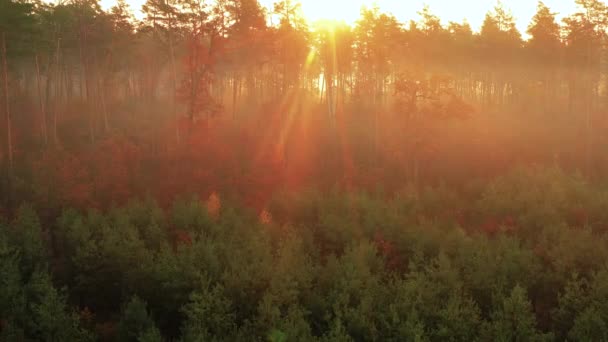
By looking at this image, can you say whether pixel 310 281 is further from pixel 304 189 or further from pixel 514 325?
pixel 304 189

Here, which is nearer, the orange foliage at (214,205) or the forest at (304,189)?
the forest at (304,189)

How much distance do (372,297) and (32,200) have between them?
22.9m

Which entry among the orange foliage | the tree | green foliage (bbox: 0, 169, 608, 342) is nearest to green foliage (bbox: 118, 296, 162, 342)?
green foliage (bbox: 0, 169, 608, 342)

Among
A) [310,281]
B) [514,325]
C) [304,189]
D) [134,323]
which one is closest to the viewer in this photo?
[514,325]

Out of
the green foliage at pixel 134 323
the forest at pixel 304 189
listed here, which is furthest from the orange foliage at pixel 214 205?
the green foliage at pixel 134 323

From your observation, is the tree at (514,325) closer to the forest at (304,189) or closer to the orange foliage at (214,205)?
the forest at (304,189)

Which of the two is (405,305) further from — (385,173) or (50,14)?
(50,14)

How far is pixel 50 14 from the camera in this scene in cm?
3981

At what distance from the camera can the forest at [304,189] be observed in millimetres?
13367

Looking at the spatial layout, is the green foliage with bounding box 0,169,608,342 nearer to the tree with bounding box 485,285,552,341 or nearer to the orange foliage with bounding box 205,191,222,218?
the tree with bounding box 485,285,552,341

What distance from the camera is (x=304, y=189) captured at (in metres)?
31.1

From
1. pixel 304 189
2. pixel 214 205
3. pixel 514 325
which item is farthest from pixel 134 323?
pixel 304 189

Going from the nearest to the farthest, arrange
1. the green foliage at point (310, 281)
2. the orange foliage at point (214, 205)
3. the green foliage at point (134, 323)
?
the green foliage at point (310, 281)
the green foliage at point (134, 323)
the orange foliage at point (214, 205)

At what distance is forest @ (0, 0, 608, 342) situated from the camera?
43.9 feet
